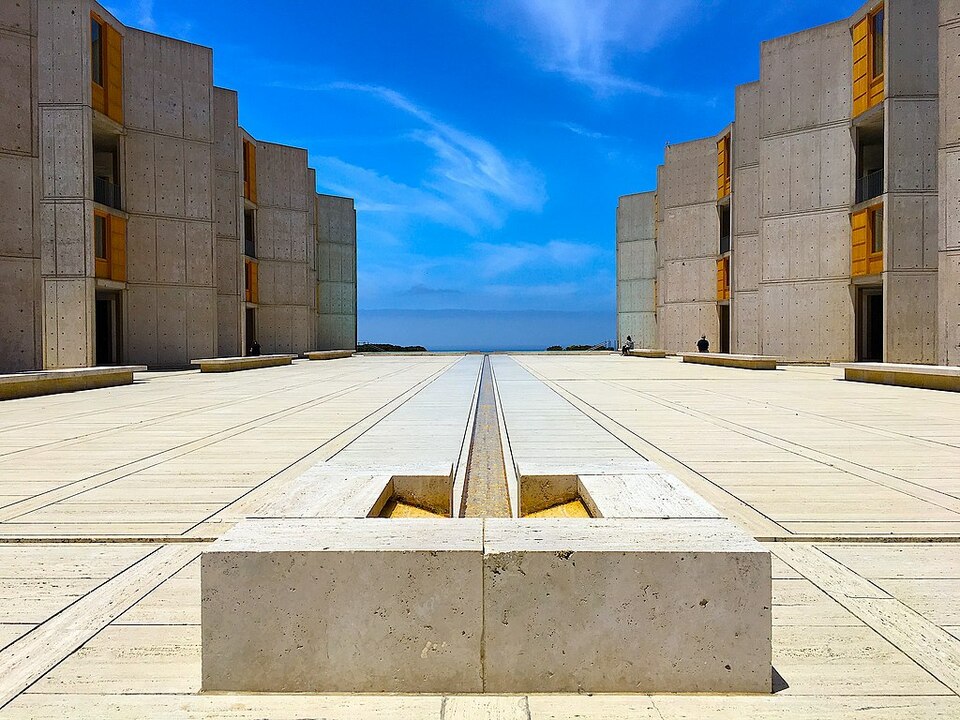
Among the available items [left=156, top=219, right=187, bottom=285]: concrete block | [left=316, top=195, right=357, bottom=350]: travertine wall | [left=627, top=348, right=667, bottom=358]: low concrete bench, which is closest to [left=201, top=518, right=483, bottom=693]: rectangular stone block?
[left=156, top=219, right=187, bottom=285]: concrete block

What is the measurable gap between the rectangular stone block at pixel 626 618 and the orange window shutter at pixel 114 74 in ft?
99.9

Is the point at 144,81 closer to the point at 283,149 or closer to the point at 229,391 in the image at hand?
the point at 283,149

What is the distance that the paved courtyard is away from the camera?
2.46 meters

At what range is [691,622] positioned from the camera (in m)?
2.49

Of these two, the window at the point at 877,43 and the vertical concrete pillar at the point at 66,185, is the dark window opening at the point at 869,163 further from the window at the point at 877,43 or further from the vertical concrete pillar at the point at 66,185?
the vertical concrete pillar at the point at 66,185

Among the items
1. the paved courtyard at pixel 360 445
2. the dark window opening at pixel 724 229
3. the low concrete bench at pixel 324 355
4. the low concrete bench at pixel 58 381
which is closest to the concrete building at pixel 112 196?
the low concrete bench at pixel 58 381

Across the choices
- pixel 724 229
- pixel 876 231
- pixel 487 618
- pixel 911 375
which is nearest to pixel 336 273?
pixel 724 229

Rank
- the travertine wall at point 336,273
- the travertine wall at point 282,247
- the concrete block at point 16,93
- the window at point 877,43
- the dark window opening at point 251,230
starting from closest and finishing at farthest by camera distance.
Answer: the concrete block at point 16,93 → the window at point 877,43 → the dark window opening at point 251,230 → the travertine wall at point 282,247 → the travertine wall at point 336,273

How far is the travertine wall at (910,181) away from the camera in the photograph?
25.6 meters

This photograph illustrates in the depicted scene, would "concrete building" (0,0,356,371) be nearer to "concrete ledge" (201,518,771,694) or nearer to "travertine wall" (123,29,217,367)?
"travertine wall" (123,29,217,367)

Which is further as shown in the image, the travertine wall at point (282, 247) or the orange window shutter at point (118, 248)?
the travertine wall at point (282, 247)

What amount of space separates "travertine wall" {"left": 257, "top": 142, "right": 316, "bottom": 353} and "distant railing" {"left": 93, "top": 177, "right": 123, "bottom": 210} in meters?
15.1

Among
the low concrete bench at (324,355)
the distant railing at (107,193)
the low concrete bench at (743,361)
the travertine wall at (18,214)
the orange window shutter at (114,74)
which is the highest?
the orange window shutter at (114,74)

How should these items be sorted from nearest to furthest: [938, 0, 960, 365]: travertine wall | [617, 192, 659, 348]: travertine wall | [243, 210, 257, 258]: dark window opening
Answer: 1. [938, 0, 960, 365]: travertine wall
2. [243, 210, 257, 258]: dark window opening
3. [617, 192, 659, 348]: travertine wall
